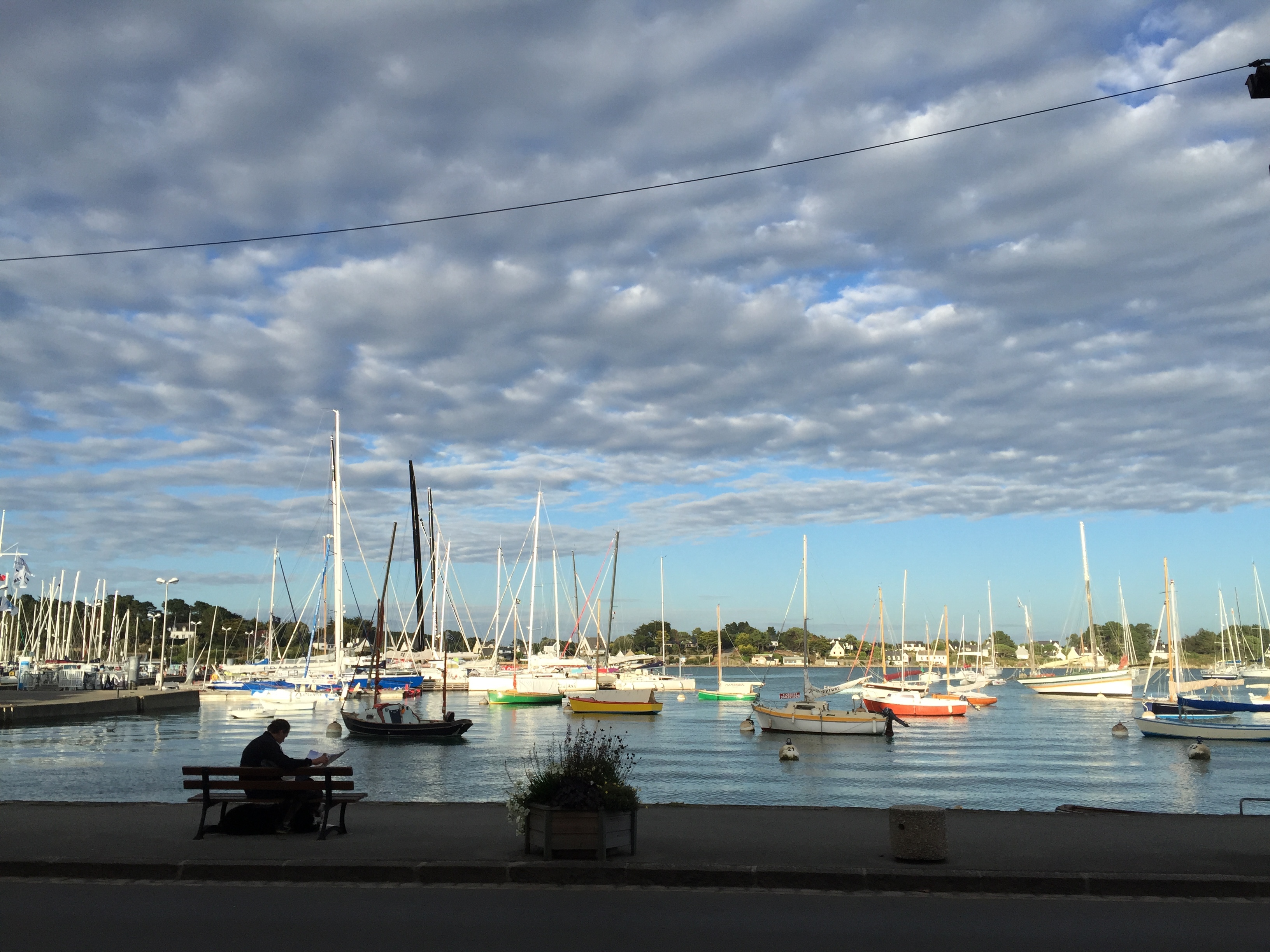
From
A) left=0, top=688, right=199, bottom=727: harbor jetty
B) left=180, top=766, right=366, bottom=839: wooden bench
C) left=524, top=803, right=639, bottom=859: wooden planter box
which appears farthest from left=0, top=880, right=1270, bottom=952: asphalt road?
left=0, top=688, right=199, bottom=727: harbor jetty

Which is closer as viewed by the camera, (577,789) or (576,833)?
(576,833)

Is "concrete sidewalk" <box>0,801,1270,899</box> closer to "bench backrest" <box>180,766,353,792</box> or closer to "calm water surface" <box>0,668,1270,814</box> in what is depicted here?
"bench backrest" <box>180,766,353,792</box>

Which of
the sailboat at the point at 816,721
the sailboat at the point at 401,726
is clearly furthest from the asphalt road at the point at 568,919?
the sailboat at the point at 816,721

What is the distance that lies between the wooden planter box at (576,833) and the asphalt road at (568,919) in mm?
649

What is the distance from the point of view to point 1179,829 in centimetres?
1247

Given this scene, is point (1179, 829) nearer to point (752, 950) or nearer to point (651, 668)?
point (752, 950)

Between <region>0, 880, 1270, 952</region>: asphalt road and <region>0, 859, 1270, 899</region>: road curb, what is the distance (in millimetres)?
234

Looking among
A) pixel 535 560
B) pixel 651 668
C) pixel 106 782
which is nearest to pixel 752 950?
pixel 106 782

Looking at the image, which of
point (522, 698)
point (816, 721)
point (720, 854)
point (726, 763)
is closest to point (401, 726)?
point (726, 763)

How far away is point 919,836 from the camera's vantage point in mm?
10172

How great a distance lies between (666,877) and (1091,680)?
4781 inches

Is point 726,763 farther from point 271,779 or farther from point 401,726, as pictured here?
point 271,779

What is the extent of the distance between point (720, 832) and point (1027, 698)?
406ft

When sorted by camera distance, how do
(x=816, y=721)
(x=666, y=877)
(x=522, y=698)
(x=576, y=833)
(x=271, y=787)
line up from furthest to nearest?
1. (x=522, y=698)
2. (x=816, y=721)
3. (x=271, y=787)
4. (x=576, y=833)
5. (x=666, y=877)
